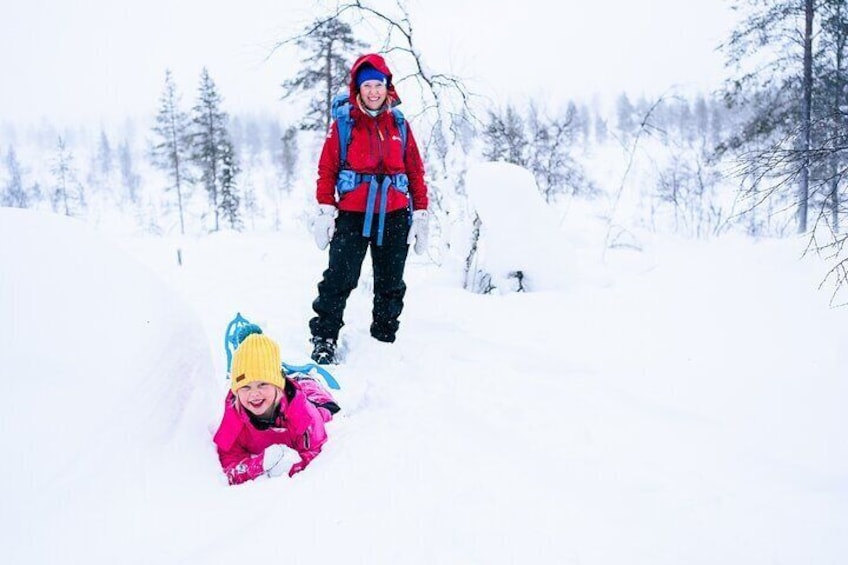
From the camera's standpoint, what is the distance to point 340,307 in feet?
12.3

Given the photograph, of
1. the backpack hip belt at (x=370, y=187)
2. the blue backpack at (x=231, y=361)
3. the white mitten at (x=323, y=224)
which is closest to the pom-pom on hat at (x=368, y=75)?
the backpack hip belt at (x=370, y=187)

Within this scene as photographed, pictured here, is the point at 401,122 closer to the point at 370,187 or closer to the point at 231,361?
the point at 370,187

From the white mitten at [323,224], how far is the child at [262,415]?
50.0 inches

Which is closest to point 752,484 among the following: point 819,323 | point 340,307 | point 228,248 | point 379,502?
point 379,502

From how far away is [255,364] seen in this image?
7.80 ft

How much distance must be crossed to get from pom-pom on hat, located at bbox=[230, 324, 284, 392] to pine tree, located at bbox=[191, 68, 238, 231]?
29489 mm

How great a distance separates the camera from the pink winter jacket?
7.02ft

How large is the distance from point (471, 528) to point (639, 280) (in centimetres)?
403

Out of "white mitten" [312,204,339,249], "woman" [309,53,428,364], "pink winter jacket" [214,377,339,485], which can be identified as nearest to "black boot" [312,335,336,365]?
"woman" [309,53,428,364]

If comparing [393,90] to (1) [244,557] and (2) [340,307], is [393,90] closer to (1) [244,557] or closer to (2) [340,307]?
(2) [340,307]

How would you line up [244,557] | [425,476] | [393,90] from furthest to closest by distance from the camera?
[393,90]
[425,476]
[244,557]

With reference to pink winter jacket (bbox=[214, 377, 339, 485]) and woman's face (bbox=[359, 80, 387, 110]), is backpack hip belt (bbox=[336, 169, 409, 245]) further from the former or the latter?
pink winter jacket (bbox=[214, 377, 339, 485])

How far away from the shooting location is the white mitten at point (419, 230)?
3850 millimetres

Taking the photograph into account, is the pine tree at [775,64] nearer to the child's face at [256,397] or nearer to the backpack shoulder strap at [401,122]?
the backpack shoulder strap at [401,122]
